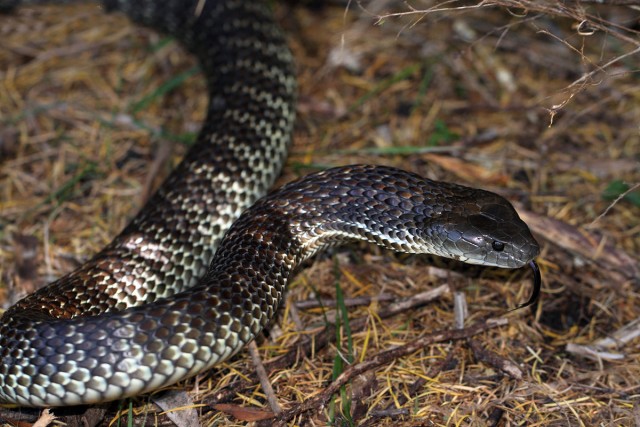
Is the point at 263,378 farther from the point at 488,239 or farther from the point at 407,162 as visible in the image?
the point at 407,162

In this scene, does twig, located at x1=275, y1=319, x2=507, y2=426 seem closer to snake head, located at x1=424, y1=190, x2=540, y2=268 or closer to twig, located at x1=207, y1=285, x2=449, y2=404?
twig, located at x1=207, y1=285, x2=449, y2=404

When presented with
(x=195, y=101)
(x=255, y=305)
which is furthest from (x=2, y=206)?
(x=255, y=305)

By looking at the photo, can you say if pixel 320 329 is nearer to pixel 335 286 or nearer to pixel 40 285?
pixel 335 286

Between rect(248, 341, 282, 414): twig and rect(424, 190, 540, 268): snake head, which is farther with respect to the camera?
rect(424, 190, 540, 268): snake head

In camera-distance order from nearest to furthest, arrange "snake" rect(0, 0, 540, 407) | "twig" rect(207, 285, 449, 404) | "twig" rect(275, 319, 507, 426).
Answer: "snake" rect(0, 0, 540, 407)
"twig" rect(275, 319, 507, 426)
"twig" rect(207, 285, 449, 404)

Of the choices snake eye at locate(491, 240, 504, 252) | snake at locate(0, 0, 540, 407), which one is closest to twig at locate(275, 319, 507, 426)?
snake at locate(0, 0, 540, 407)

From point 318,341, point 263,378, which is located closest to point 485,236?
point 318,341

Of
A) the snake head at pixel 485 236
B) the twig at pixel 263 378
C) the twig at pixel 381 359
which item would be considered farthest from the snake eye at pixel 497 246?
the twig at pixel 263 378
